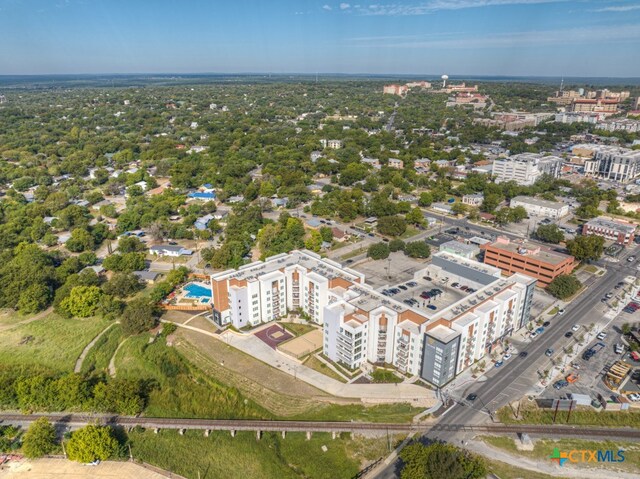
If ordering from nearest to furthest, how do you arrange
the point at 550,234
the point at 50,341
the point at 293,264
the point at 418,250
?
the point at 50,341, the point at 293,264, the point at 418,250, the point at 550,234

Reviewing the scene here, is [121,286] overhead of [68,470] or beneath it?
overhead

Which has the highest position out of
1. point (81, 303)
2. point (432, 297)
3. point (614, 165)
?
point (614, 165)

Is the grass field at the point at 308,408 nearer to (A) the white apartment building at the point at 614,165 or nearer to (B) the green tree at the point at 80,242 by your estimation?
(B) the green tree at the point at 80,242

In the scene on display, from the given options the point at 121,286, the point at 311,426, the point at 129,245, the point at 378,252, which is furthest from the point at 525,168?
the point at 121,286

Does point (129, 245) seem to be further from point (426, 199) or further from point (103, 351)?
point (426, 199)

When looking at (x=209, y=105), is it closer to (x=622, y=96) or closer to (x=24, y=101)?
(x=24, y=101)

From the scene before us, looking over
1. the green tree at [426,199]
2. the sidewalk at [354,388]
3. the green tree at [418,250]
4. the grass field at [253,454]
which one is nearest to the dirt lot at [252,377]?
the sidewalk at [354,388]
